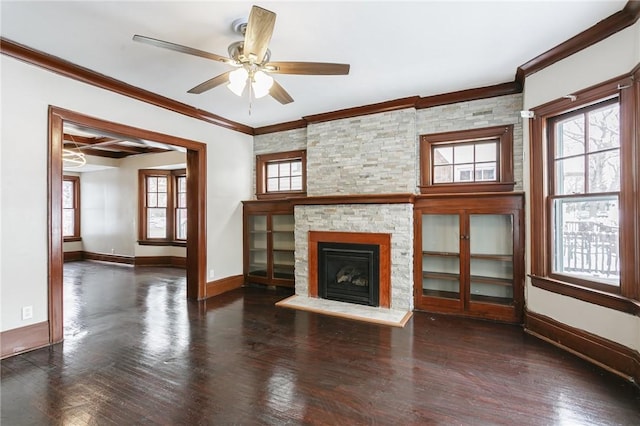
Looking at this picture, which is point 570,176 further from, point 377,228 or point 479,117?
point 377,228

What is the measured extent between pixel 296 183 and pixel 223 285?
2.16 m

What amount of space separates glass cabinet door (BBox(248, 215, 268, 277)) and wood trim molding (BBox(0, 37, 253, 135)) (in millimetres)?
1847

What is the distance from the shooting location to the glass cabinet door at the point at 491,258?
3.88m

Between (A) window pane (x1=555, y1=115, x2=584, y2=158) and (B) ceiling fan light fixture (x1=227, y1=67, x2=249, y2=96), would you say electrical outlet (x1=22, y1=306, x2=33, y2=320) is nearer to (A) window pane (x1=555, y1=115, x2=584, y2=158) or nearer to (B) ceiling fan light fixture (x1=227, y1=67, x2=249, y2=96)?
(B) ceiling fan light fixture (x1=227, y1=67, x2=249, y2=96)

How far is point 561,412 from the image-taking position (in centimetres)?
208

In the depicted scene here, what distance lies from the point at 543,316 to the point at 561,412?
143 centimetres

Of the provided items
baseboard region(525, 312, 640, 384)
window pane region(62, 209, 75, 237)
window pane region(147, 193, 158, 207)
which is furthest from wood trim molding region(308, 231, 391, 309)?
window pane region(62, 209, 75, 237)

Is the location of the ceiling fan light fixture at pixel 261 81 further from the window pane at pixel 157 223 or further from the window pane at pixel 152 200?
the window pane at pixel 152 200

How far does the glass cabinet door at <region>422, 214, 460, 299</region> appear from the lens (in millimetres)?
4156

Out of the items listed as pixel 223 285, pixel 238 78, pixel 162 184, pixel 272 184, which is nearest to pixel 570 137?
pixel 238 78

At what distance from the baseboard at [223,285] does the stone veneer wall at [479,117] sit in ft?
12.7

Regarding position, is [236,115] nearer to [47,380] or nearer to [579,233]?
[47,380]

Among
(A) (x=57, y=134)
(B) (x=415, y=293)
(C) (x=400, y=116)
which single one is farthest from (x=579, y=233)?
(A) (x=57, y=134)

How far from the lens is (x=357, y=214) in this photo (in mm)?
4496
